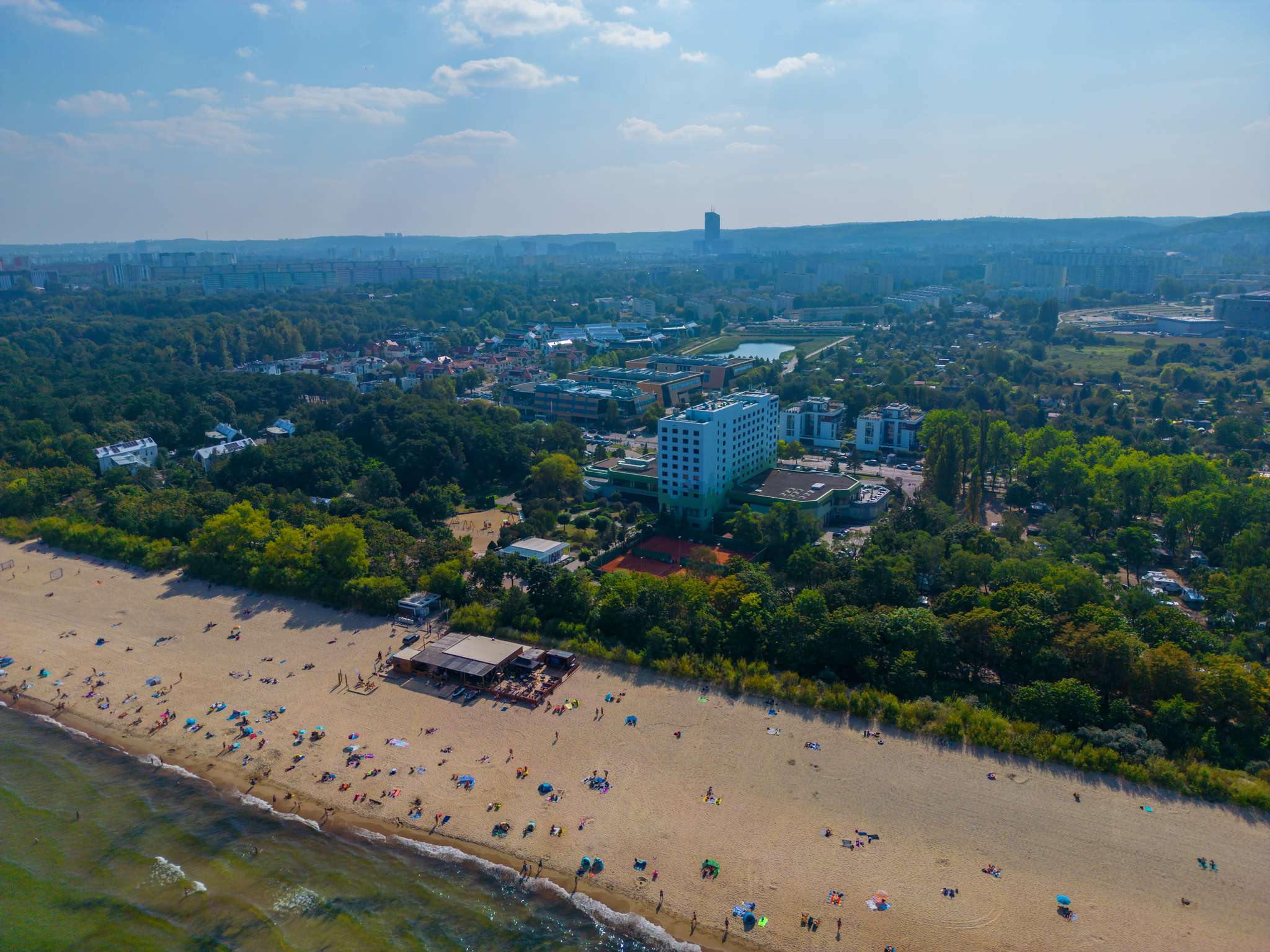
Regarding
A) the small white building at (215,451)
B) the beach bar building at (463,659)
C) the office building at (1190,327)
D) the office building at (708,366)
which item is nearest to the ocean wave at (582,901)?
the beach bar building at (463,659)

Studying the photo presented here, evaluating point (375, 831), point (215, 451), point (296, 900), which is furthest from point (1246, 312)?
point (296, 900)

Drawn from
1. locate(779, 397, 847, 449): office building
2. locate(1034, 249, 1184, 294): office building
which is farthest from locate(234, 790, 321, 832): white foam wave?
locate(1034, 249, 1184, 294): office building

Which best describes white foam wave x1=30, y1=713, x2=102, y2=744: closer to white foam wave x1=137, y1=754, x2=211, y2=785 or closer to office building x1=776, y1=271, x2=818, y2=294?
white foam wave x1=137, y1=754, x2=211, y2=785

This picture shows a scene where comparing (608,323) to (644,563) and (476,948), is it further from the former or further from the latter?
(476,948)

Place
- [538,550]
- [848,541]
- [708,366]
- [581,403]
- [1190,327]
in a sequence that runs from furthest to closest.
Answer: [1190,327] < [708,366] < [581,403] < [848,541] < [538,550]

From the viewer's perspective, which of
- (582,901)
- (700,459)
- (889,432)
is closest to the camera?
(582,901)

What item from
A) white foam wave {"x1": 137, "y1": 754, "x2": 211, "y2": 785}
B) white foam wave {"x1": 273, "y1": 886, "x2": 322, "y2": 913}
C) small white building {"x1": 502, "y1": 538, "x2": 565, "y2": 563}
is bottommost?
white foam wave {"x1": 273, "y1": 886, "x2": 322, "y2": 913}

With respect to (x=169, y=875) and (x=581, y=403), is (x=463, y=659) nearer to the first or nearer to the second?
(x=169, y=875)

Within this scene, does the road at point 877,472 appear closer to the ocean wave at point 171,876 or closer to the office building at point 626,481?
the office building at point 626,481
